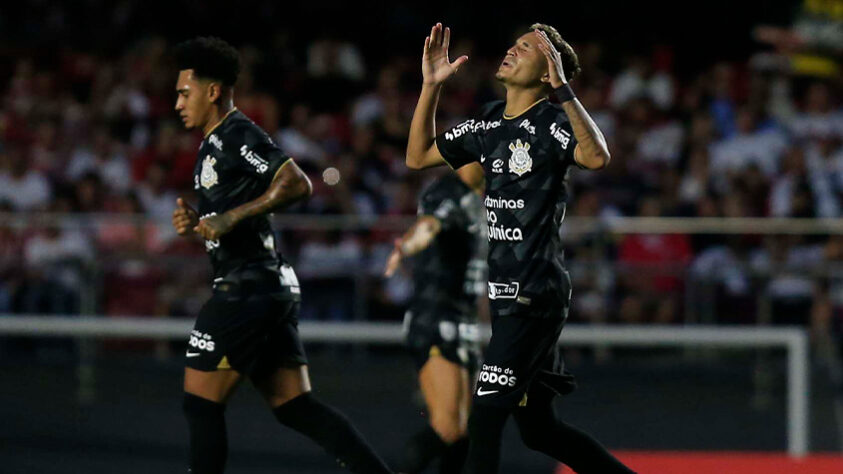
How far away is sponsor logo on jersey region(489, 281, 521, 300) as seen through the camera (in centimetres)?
496

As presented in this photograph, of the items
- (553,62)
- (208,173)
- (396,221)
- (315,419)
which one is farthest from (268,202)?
(396,221)

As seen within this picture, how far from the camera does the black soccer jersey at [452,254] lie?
6668 millimetres

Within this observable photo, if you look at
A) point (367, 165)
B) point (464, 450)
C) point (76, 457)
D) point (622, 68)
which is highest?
point (622, 68)

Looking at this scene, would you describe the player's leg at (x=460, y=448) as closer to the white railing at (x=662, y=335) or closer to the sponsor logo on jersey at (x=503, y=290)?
the sponsor logo on jersey at (x=503, y=290)

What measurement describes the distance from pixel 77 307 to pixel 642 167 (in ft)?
17.8

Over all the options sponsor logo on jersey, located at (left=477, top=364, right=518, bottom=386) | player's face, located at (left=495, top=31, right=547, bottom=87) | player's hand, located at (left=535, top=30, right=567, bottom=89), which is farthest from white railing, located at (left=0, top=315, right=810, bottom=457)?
player's hand, located at (left=535, top=30, right=567, bottom=89)

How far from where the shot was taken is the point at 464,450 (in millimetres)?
6520

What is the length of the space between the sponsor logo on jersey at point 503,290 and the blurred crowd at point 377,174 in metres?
5.86

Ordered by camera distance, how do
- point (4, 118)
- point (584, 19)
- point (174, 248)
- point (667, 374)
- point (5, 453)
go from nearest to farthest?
point (5, 453)
point (667, 374)
point (174, 248)
point (4, 118)
point (584, 19)

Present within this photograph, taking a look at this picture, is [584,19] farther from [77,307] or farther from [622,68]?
[77,307]

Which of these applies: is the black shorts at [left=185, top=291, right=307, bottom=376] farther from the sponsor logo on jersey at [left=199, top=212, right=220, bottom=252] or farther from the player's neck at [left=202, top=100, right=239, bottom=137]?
the player's neck at [left=202, top=100, right=239, bottom=137]

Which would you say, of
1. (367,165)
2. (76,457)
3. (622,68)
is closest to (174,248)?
(367,165)

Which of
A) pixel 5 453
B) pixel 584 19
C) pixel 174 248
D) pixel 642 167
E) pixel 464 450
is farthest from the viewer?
pixel 584 19

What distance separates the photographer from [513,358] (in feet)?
16.2
